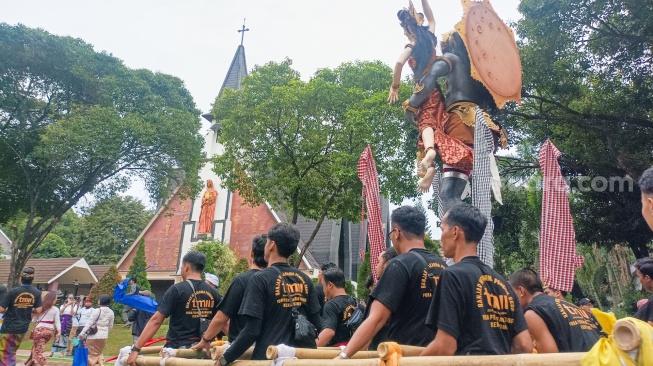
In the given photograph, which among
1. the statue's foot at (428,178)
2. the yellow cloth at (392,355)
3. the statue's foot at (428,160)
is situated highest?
the statue's foot at (428,160)

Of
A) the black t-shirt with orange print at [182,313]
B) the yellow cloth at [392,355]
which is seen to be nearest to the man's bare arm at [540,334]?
the yellow cloth at [392,355]

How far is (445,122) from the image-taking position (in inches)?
284

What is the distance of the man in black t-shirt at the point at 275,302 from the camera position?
3814 mm

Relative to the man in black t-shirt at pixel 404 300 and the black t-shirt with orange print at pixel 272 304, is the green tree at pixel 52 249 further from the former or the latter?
the man in black t-shirt at pixel 404 300

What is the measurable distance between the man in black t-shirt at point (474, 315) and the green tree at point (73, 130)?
17565 mm

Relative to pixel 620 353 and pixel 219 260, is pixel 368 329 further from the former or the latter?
pixel 219 260

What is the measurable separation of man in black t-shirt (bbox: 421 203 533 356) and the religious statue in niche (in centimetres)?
2808

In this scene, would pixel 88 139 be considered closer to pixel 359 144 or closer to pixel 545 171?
pixel 359 144

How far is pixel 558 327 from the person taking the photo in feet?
12.8

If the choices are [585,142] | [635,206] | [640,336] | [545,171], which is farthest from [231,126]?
[640,336]

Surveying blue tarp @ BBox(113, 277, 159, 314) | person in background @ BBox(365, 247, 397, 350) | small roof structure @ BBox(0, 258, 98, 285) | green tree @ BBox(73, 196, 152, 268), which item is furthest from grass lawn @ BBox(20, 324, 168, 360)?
green tree @ BBox(73, 196, 152, 268)

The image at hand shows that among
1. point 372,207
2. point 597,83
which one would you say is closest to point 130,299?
point 372,207

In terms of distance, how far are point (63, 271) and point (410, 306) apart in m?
33.5

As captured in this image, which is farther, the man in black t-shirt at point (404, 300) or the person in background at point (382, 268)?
→ the person in background at point (382, 268)
